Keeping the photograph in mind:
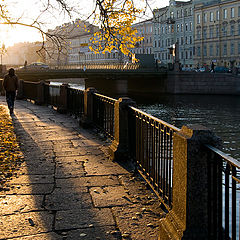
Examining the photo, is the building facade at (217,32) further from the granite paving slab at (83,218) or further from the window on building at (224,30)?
the granite paving slab at (83,218)

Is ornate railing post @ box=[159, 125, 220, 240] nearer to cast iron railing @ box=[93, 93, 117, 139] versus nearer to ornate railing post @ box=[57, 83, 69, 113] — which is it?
cast iron railing @ box=[93, 93, 117, 139]

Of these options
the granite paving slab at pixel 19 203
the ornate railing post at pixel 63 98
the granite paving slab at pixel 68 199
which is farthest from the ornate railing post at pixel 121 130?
the ornate railing post at pixel 63 98

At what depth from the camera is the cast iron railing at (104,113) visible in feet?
29.9

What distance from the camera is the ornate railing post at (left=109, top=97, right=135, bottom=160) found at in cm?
729

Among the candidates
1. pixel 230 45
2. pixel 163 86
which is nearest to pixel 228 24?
pixel 230 45

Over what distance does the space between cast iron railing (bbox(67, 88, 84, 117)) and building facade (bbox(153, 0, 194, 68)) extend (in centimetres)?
7446

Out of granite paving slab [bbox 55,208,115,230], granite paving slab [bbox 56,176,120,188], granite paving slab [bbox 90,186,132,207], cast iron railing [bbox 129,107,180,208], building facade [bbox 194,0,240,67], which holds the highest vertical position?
building facade [bbox 194,0,240,67]

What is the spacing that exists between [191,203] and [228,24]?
8005 centimetres

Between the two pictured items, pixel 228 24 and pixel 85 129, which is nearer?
pixel 85 129

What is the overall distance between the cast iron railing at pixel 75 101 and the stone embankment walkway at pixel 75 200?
4599 millimetres

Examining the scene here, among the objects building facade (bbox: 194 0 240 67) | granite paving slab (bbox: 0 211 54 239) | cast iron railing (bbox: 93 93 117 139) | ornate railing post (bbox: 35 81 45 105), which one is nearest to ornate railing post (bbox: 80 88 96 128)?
cast iron railing (bbox: 93 93 117 139)

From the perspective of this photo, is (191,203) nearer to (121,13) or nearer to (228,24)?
(121,13)

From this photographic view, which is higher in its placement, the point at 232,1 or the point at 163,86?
the point at 232,1

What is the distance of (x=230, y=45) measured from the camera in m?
78.3
